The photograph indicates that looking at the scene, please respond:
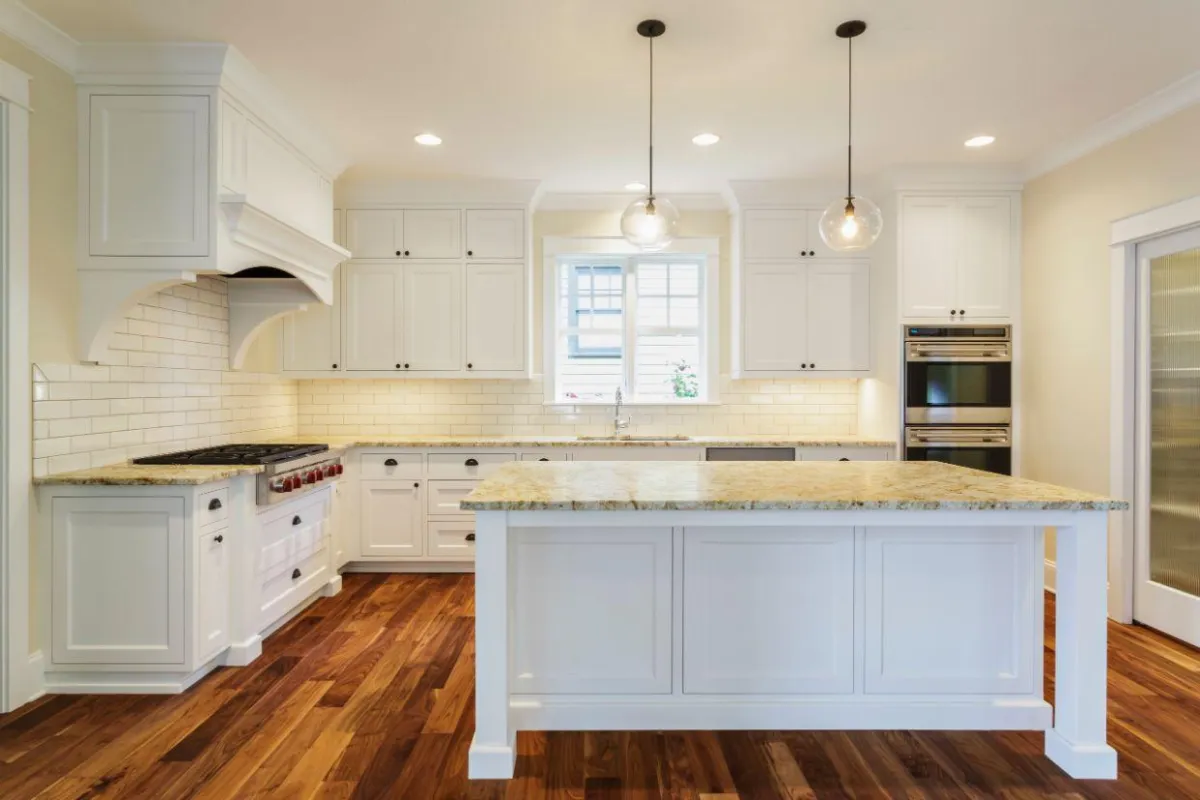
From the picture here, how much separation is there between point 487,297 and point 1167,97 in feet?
13.0

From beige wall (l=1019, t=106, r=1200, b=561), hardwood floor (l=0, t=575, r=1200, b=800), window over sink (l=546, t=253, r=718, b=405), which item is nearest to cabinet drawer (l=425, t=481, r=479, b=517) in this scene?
window over sink (l=546, t=253, r=718, b=405)

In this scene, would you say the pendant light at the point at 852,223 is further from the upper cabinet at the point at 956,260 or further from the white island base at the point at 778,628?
the upper cabinet at the point at 956,260

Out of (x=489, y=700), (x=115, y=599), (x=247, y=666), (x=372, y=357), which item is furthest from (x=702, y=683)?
(x=372, y=357)

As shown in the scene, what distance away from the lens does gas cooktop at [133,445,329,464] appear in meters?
3.19

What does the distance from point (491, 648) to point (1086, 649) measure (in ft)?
6.29

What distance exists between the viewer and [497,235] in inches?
188

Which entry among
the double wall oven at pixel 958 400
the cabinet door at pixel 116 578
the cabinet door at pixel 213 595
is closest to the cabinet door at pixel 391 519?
the cabinet door at pixel 213 595

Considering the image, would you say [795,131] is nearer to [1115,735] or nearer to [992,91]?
[992,91]

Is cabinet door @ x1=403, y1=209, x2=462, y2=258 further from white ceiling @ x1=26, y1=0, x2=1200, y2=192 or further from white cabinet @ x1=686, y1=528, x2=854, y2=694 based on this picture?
white cabinet @ x1=686, y1=528, x2=854, y2=694

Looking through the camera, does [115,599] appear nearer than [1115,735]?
No

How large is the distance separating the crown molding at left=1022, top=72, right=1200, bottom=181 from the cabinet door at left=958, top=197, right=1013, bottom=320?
0.31 m

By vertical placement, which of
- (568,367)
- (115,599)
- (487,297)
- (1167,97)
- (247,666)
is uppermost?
(1167,97)

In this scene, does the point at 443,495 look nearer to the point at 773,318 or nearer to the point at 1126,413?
the point at 773,318

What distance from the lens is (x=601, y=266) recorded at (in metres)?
5.23
